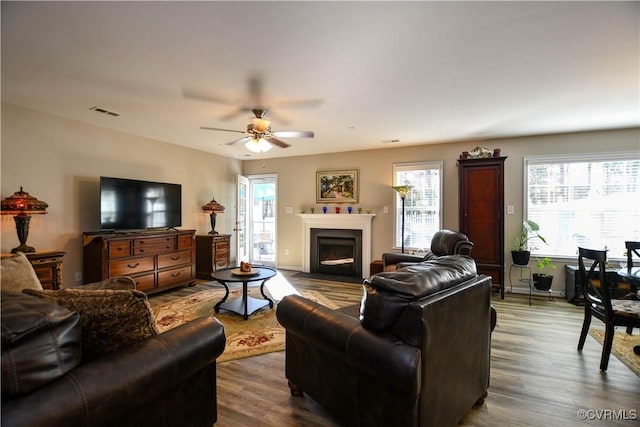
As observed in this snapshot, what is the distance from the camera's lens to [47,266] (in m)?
3.28

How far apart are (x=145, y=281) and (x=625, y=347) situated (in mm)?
5465

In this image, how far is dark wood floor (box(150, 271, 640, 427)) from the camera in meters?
1.85

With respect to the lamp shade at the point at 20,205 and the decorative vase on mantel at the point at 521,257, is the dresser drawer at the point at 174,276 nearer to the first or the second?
the lamp shade at the point at 20,205

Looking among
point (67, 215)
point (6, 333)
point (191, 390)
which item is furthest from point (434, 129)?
point (67, 215)

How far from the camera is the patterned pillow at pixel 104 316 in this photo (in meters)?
1.22

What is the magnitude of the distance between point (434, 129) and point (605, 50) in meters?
2.18

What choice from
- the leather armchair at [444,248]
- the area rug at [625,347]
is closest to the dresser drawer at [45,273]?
the leather armchair at [444,248]

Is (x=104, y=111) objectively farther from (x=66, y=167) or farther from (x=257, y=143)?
(x=257, y=143)

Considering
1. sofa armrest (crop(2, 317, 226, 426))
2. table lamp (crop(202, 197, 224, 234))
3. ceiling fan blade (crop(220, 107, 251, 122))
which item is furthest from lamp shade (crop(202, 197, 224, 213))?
sofa armrest (crop(2, 317, 226, 426))

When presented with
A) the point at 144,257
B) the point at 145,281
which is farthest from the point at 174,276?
the point at 144,257

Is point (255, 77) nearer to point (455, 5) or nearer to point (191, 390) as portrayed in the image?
point (455, 5)

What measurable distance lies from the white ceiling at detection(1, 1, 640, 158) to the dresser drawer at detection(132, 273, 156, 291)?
2.14 m

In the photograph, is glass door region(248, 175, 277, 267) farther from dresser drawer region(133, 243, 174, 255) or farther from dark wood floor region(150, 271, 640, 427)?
dark wood floor region(150, 271, 640, 427)

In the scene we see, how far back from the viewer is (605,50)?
Result: 222cm
